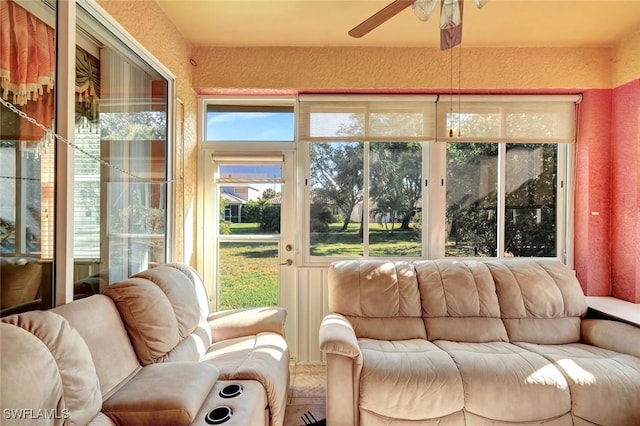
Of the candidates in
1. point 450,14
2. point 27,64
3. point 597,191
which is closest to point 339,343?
point 450,14

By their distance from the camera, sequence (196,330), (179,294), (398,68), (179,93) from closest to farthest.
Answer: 1. (179,294)
2. (196,330)
3. (179,93)
4. (398,68)

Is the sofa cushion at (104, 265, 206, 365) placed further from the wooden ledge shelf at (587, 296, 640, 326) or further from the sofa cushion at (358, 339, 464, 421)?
the wooden ledge shelf at (587, 296, 640, 326)

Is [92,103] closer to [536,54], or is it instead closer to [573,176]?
[536,54]

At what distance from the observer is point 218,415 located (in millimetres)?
1298

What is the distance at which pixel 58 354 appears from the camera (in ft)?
3.39

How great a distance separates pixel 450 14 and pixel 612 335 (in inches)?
89.2

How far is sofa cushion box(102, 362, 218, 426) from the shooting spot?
3.93 feet

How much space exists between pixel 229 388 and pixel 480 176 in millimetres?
2694

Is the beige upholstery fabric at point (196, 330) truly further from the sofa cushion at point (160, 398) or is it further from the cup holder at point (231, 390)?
the sofa cushion at point (160, 398)

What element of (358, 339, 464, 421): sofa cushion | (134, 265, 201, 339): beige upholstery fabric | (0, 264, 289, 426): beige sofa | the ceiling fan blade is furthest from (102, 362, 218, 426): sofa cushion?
the ceiling fan blade

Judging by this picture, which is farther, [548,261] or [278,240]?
[278,240]

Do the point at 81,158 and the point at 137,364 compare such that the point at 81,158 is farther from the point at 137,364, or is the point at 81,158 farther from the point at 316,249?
the point at 316,249

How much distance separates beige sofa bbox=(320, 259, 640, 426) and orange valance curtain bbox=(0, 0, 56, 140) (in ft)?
5.87


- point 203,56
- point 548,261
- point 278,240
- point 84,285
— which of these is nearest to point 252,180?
point 278,240
